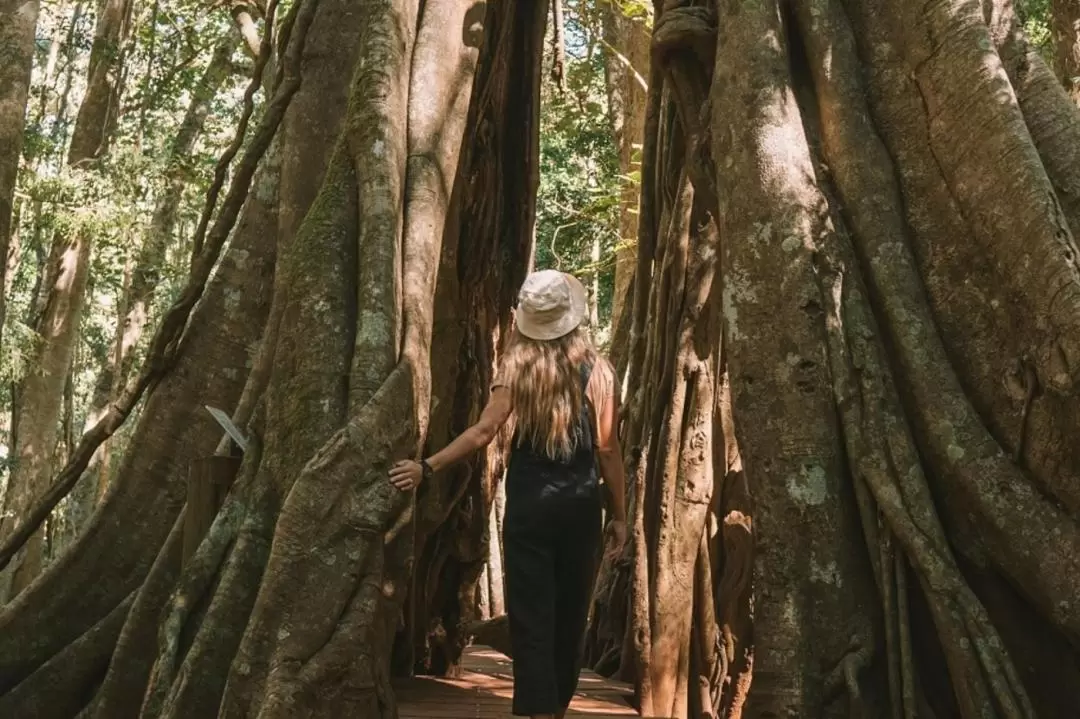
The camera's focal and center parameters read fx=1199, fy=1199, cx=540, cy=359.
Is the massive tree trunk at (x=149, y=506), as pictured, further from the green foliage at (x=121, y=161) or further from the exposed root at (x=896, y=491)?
the green foliage at (x=121, y=161)

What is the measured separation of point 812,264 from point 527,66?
2937mm

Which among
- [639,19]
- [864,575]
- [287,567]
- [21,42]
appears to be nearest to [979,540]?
[864,575]

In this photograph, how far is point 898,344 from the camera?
3.82 m

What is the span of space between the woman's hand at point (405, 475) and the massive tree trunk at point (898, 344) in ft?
3.56

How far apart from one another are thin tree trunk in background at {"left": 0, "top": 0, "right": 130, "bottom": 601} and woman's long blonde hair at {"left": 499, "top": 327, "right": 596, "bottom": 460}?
8294 millimetres

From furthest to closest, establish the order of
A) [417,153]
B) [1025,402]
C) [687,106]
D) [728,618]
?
[728,618] < [687,106] < [417,153] < [1025,402]

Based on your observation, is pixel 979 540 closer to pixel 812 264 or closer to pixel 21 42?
pixel 812 264

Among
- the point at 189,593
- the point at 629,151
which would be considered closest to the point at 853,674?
the point at 189,593

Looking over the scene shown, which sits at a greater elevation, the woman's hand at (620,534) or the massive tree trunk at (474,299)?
the massive tree trunk at (474,299)

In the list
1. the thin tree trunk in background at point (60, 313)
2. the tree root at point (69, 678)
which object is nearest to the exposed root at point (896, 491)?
the tree root at point (69, 678)

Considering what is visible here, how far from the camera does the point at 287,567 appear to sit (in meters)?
3.32

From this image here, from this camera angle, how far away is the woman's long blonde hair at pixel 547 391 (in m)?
3.75

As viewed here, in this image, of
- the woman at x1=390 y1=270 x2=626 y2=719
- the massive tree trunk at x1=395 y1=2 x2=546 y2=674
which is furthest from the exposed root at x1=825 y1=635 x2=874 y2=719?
the massive tree trunk at x1=395 y1=2 x2=546 y2=674

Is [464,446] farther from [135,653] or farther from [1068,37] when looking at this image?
[1068,37]
